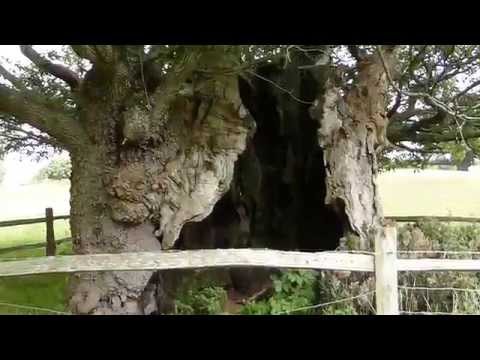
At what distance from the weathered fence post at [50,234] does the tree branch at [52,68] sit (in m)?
1.05

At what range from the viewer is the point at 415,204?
4.46 metres

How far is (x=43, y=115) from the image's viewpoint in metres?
3.81

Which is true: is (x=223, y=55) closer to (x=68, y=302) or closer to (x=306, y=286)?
(x=306, y=286)

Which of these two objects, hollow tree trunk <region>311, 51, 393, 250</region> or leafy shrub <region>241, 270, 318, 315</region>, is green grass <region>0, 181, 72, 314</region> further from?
hollow tree trunk <region>311, 51, 393, 250</region>

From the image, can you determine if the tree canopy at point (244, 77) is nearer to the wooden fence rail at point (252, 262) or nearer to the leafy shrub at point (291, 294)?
the wooden fence rail at point (252, 262)

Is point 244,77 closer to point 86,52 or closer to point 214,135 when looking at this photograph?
point 214,135

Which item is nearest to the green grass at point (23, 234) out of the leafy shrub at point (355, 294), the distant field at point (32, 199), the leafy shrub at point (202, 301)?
the distant field at point (32, 199)

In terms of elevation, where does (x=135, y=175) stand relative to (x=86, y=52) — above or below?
below

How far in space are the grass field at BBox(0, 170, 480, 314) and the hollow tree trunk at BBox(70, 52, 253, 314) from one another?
0.25 m

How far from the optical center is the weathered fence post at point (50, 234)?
4.21m

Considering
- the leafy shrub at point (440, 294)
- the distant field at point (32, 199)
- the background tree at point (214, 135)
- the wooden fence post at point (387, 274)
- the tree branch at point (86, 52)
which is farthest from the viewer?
the distant field at point (32, 199)

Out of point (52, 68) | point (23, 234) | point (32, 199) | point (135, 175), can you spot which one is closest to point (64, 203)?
point (32, 199)

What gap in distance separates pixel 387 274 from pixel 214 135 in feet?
5.97
